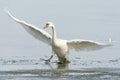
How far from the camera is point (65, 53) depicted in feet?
72.6

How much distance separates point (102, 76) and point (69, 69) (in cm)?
220

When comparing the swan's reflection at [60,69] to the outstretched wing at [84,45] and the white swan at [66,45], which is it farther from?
the outstretched wing at [84,45]

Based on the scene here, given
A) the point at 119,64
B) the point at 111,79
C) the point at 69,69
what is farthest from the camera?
the point at 119,64

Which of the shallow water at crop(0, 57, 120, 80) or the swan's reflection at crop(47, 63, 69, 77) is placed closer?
the shallow water at crop(0, 57, 120, 80)

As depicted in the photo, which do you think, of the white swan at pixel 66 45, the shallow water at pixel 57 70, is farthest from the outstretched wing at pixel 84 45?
the shallow water at pixel 57 70

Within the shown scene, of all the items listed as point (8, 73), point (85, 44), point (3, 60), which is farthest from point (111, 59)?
point (8, 73)

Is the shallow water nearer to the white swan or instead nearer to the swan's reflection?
the swan's reflection

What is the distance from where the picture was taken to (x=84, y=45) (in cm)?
2244

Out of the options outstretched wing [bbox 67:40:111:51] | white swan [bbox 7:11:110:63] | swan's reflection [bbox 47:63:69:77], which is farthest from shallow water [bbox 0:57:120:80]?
outstretched wing [bbox 67:40:111:51]

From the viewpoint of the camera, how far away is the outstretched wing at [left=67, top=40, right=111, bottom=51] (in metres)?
21.9

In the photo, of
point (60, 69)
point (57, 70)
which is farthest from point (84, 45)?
point (57, 70)

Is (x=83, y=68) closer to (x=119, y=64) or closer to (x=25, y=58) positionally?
(x=119, y=64)

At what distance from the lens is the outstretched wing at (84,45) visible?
21.9 meters

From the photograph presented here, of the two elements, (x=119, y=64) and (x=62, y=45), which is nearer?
(x=119, y=64)
